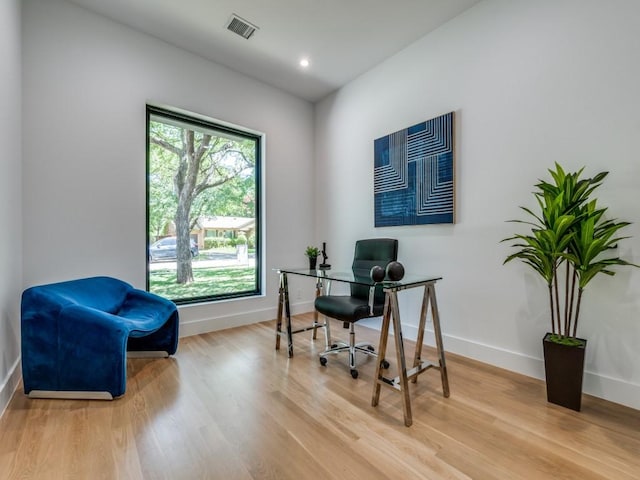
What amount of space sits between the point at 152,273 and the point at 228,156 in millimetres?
1638

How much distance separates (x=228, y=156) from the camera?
12.1 feet

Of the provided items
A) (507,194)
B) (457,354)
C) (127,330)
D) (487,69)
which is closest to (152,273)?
(127,330)

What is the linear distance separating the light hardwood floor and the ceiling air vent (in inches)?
122

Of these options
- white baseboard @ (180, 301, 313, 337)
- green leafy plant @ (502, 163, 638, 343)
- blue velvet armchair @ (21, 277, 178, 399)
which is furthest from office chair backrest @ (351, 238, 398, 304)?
blue velvet armchair @ (21, 277, 178, 399)

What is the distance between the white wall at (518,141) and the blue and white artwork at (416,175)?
10 cm

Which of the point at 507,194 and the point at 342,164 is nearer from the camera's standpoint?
the point at 507,194

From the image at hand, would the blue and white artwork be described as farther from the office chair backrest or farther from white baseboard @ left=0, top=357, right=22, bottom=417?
white baseboard @ left=0, top=357, right=22, bottom=417

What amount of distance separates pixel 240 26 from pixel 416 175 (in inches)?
87.2

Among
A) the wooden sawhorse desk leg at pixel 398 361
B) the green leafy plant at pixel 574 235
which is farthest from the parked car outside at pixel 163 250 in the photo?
the green leafy plant at pixel 574 235

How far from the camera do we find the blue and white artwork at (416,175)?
2.73 meters

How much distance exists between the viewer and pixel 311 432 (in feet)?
5.24

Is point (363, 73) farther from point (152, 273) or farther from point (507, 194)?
point (152, 273)

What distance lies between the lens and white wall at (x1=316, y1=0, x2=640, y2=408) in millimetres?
1879

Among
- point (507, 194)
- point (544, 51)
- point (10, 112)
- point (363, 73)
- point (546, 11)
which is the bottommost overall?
point (507, 194)
